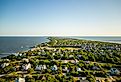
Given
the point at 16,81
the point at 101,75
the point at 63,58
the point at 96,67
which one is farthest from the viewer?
the point at 63,58

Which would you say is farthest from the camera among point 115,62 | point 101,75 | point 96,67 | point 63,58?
point 63,58

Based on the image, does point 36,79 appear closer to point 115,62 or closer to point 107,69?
point 107,69

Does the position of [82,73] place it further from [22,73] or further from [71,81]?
[22,73]

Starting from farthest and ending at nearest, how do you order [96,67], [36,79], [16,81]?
[96,67] → [36,79] → [16,81]

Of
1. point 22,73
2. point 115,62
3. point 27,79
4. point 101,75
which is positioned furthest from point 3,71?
point 115,62

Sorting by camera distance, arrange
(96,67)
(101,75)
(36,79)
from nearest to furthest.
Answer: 1. (36,79)
2. (101,75)
3. (96,67)

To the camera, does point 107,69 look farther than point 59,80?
Yes

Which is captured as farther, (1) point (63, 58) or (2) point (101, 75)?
(1) point (63, 58)

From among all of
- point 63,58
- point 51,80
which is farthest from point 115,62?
point 51,80
